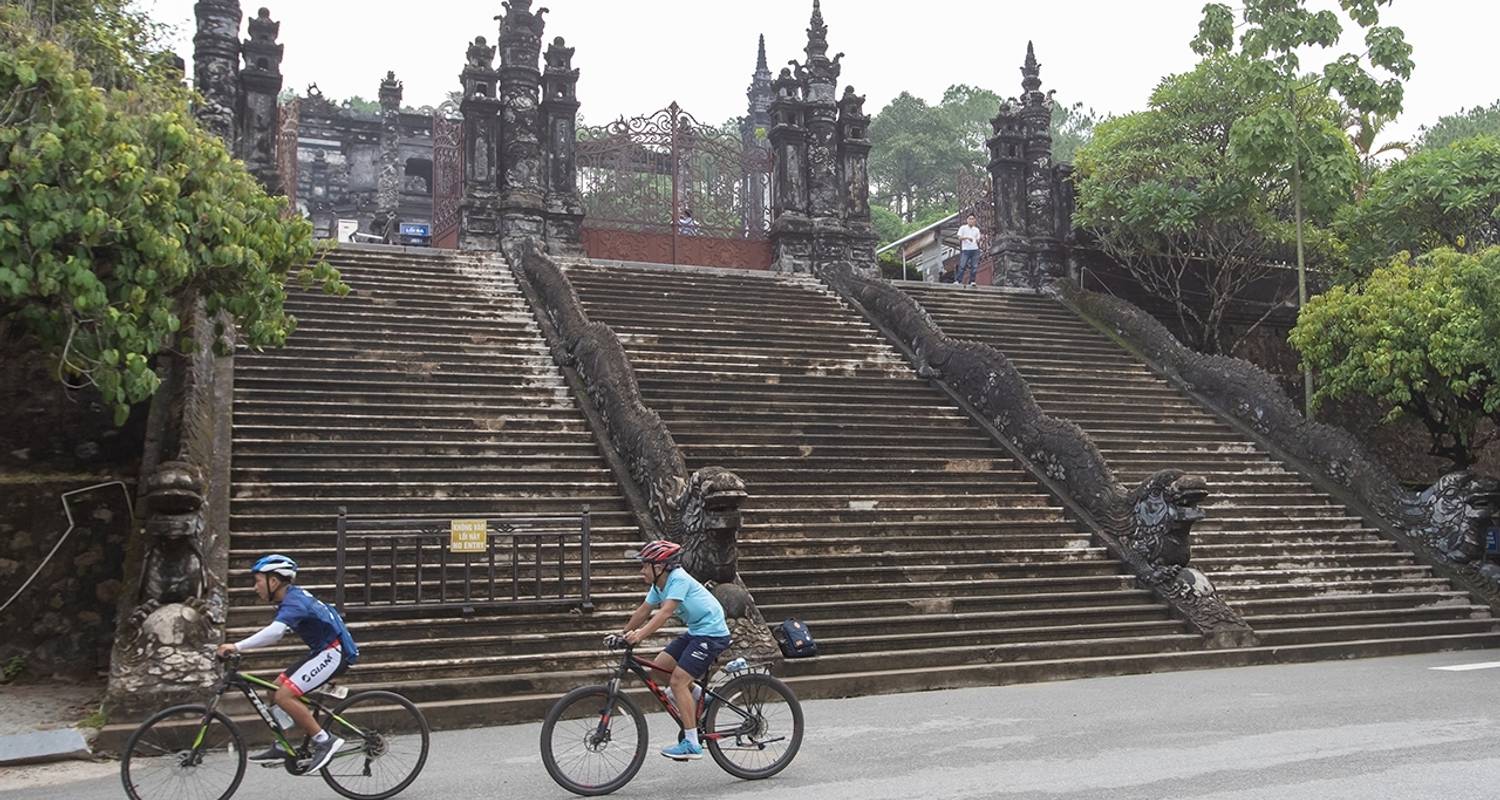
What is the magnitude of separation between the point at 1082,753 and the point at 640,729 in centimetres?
241

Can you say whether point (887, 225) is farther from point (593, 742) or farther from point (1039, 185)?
point (593, 742)

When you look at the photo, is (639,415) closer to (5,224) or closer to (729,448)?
(729,448)

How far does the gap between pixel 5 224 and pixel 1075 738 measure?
712 cm

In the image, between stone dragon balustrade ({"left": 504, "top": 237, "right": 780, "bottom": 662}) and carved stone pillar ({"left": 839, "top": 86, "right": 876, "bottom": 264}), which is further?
carved stone pillar ({"left": 839, "top": 86, "right": 876, "bottom": 264})

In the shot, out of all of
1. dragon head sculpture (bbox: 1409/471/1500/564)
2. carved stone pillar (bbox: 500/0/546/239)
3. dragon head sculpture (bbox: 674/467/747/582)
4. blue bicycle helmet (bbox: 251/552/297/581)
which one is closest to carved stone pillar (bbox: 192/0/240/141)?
carved stone pillar (bbox: 500/0/546/239)

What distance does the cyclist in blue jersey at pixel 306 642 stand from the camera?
19.5 feet

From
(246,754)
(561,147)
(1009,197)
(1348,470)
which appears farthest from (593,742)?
(1009,197)

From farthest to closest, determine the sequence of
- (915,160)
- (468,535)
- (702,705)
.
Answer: (915,160) → (468,535) → (702,705)

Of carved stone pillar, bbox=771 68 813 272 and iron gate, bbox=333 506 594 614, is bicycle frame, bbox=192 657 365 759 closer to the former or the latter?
iron gate, bbox=333 506 594 614

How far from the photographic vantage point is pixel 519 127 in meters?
19.7

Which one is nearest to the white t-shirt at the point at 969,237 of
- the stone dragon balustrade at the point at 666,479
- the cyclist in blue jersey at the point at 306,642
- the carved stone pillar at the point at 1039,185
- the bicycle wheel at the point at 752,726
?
the carved stone pillar at the point at 1039,185

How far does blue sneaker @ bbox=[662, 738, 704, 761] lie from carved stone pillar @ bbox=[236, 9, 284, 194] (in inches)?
578

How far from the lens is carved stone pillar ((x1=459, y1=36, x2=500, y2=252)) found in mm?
19266

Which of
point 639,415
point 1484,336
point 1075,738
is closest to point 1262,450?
point 1484,336
